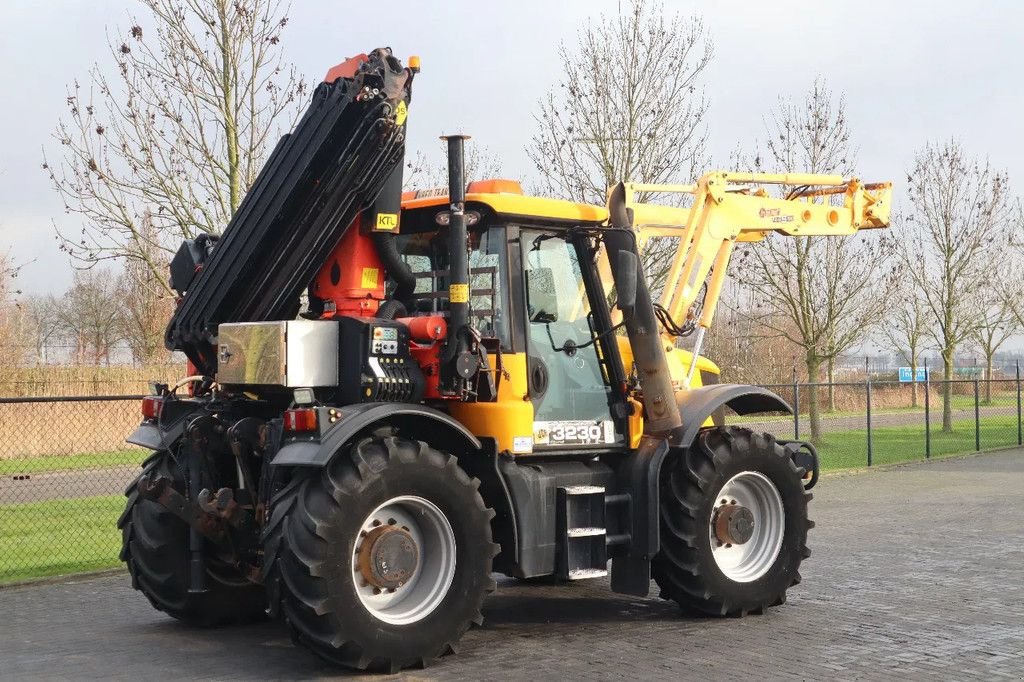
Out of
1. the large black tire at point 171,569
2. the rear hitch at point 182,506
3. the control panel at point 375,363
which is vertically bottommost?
the large black tire at point 171,569

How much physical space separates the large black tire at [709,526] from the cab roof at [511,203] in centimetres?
181

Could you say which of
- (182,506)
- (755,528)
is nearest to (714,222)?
(755,528)

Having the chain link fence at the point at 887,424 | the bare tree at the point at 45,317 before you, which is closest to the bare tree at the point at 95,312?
the bare tree at the point at 45,317

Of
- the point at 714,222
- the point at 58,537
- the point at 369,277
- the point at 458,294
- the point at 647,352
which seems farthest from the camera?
the point at 58,537

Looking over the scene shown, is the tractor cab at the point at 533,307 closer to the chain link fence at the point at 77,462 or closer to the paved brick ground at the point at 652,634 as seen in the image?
the paved brick ground at the point at 652,634

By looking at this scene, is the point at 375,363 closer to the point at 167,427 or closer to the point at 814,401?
the point at 167,427

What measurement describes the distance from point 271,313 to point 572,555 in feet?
8.05

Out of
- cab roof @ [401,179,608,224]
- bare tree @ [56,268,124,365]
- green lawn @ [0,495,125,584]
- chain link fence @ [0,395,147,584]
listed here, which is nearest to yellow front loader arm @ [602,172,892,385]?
cab roof @ [401,179,608,224]

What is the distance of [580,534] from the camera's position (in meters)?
7.73

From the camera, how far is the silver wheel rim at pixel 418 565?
694 cm

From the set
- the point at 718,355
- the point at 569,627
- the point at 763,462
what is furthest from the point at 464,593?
the point at 718,355

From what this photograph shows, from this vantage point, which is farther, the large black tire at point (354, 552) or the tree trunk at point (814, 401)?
the tree trunk at point (814, 401)

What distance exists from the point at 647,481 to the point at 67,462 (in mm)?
11035

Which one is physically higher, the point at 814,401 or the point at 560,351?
the point at 560,351
